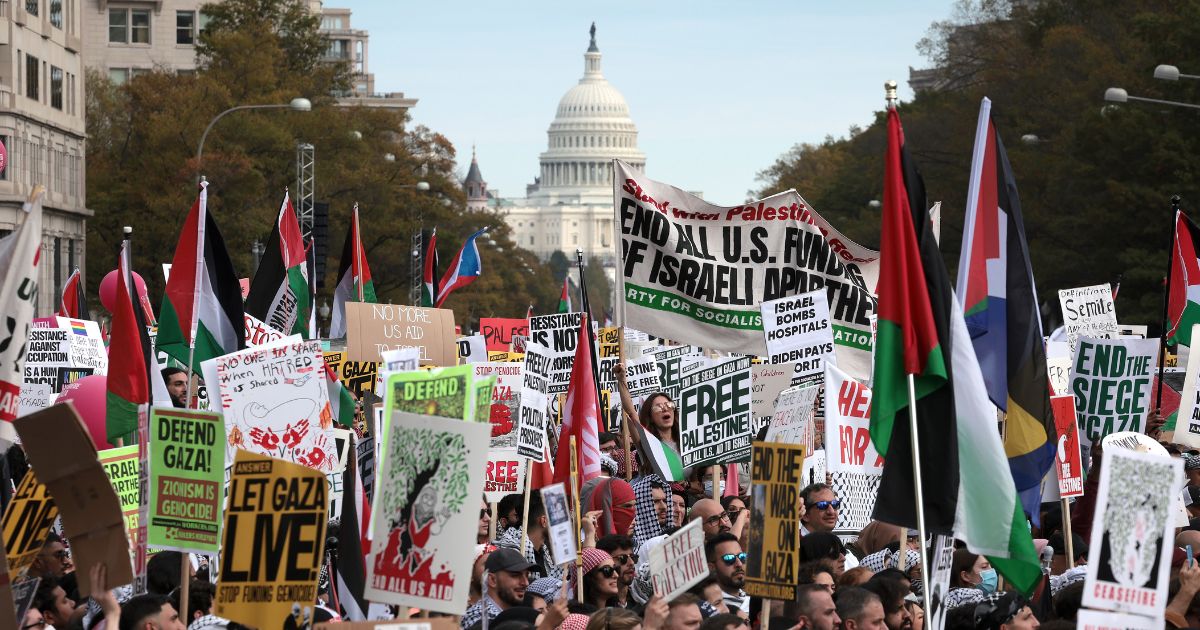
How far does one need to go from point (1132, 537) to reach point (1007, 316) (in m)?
2.92

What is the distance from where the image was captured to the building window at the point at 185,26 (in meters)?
86.7

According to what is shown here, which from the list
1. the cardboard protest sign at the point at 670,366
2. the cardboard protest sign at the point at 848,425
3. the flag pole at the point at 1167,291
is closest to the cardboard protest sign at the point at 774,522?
the cardboard protest sign at the point at 848,425

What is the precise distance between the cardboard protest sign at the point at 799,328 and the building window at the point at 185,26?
A: 74214mm

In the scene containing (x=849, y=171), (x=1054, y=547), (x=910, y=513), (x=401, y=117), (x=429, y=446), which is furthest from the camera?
(x=849, y=171)

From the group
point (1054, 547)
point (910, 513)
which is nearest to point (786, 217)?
point (1054, 547)

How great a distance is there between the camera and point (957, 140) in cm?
6344

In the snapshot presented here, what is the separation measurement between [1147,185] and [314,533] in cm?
4266

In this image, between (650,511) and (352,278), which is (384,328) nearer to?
(650,511)

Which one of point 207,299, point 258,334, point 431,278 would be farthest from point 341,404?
point 431,278

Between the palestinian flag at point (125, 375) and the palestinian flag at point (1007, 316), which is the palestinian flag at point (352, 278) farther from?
the palestinian flag at point (1007, 316)

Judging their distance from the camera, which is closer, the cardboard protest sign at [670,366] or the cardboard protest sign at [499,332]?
the cardboard protest sign at [670,366]

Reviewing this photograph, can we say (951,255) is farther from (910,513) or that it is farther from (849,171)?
(910,513)

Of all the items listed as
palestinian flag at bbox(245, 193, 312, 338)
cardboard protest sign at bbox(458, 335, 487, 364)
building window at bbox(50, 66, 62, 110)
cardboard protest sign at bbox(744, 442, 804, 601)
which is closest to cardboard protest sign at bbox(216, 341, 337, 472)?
cardboard protest sign at bbox(744, 442, 804, 601)

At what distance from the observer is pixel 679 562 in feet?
28.5
